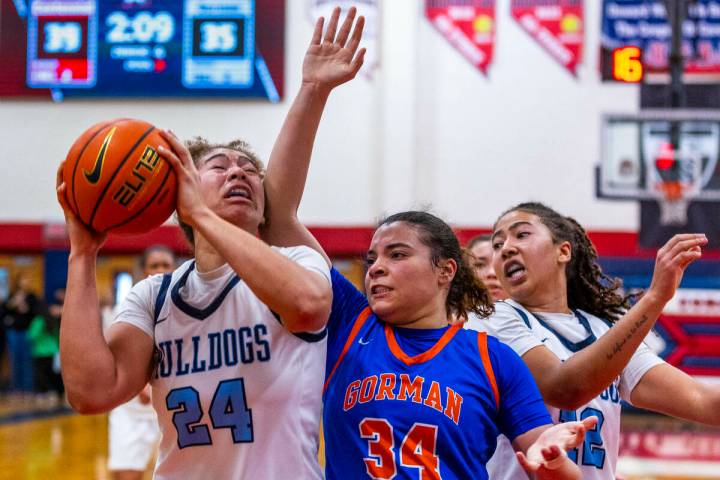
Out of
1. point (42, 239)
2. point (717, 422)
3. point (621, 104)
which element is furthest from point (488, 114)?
point (717, 422)

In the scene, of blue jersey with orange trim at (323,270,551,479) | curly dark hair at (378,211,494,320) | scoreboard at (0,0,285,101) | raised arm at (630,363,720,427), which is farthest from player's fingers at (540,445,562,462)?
scoreboard at (0,0,285,101)

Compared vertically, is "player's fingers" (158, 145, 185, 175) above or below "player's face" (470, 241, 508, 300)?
above

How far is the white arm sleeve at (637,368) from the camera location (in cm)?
326

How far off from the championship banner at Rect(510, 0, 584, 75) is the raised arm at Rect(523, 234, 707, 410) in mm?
11665

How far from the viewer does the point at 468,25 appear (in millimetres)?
14141

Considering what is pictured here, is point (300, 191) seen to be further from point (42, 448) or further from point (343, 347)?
point (42, 448)

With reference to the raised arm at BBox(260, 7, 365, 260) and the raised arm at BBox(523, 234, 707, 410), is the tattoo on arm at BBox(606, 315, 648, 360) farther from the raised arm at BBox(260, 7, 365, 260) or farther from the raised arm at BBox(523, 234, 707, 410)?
the raised arm at BBox(260, 7, 365, 260)

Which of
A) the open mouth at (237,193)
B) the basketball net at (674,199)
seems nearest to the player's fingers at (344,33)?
the open mouth at (237,193)

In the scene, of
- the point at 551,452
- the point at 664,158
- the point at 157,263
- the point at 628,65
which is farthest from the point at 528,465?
the point at 664,158

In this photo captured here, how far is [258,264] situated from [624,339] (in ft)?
3.83

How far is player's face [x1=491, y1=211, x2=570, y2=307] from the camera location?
10.9 feet

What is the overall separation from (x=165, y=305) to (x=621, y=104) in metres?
12.2

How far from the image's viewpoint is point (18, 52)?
14.5 meters

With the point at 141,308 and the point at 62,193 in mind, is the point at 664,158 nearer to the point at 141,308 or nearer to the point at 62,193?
the point at 141,308
